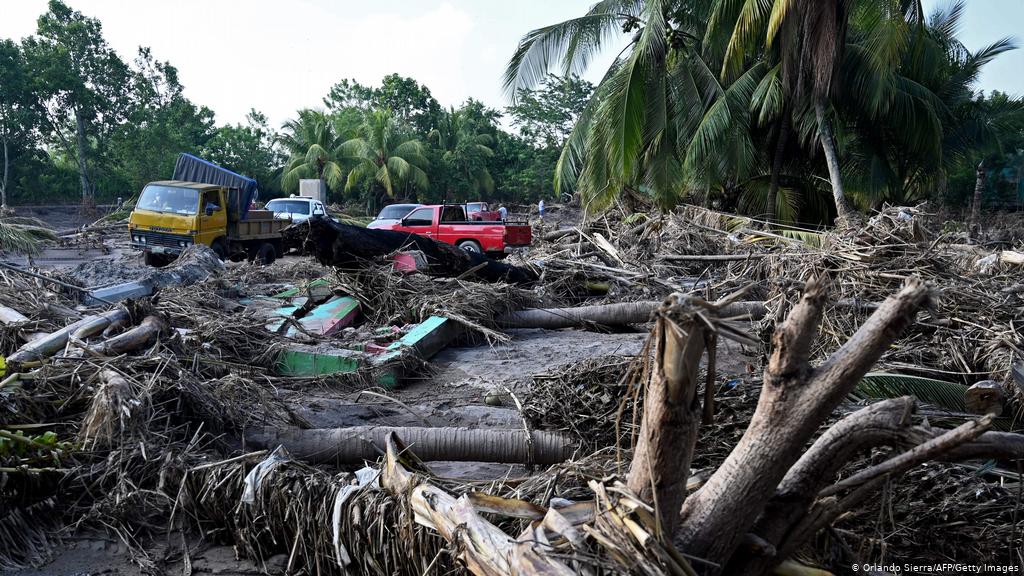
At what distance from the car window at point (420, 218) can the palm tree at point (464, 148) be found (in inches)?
1071

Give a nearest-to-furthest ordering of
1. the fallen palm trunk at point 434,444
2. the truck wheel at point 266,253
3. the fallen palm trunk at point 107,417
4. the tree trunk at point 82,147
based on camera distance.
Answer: the fallen palm trunk at point 107,417 < the fallen palm trunk at point 434,444 < the truck wheel at point 266,253 < the tree trunk at point 82,147

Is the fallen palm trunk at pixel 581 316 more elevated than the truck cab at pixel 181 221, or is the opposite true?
the truck cab at pixel 181 221

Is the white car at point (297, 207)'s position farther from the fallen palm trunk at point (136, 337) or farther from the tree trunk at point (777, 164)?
the fallen palm trunk at point (136, 337)

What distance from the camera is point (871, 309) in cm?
723

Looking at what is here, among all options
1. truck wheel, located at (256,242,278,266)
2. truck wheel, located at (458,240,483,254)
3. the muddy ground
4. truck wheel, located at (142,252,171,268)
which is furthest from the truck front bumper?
truck wheel, located at (458,240,483,254)

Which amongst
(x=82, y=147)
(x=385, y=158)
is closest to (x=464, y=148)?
(x=385, y=158)

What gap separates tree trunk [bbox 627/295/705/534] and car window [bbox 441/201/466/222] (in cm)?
1830

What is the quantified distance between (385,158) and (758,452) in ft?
141

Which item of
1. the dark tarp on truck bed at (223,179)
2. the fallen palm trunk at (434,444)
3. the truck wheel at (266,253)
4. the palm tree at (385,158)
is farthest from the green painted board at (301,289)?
the palm tree at (385,158)

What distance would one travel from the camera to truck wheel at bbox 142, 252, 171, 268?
15780 mm

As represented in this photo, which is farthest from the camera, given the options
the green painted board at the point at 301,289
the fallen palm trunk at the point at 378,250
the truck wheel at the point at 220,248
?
the truck wheel at the point at 220,248

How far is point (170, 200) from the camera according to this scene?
15.8 metres

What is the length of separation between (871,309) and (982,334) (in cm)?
100

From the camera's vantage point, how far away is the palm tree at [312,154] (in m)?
42.8
